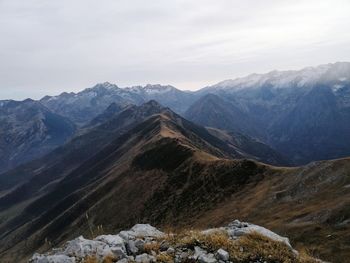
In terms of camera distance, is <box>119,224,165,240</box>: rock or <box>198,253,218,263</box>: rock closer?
<box>198,253,218,263</box>: rock

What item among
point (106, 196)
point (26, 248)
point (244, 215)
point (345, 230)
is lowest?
point (26, 248)

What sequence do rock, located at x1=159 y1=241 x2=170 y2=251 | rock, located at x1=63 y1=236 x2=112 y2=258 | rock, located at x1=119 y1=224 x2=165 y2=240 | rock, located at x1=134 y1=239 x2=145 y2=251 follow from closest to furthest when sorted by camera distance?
1. rock, located at x1=63 y1=236 x2=112 y2=258
2. rock, located at x1=159 y1=241 x2=170 y2=251
3. rock, located at x1=134 y1=239 x2=145 y2=251
4. rock, located at x1=119 y1=224 x2=165 y2=240

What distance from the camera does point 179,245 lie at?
17953 mm

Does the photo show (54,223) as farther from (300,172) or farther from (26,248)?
(300,172)

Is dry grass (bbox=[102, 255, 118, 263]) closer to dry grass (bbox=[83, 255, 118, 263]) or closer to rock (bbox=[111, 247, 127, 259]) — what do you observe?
dry grass (bbox=[83, 255, 118, 263])

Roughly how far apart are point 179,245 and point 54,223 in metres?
177

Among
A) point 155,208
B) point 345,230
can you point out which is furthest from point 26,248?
point 345,230

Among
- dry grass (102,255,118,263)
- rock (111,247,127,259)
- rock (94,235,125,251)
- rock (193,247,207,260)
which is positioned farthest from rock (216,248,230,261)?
rock (94,235,125,251)

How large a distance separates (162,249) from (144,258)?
1.22m

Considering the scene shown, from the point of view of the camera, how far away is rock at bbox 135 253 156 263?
16.8 meters

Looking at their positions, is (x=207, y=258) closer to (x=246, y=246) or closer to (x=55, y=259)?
(x=246, y=246)

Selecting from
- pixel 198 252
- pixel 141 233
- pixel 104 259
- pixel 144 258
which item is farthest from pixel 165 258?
pixel 141 233

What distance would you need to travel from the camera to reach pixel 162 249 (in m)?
18.0

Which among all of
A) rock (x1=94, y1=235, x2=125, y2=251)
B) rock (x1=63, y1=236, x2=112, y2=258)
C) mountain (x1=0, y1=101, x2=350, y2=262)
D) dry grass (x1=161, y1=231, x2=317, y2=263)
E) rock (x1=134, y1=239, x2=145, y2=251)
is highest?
rock (x1=63, y1=236, x2=112, y2=258)
